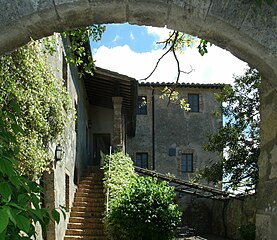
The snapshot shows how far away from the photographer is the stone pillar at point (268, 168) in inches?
87.7

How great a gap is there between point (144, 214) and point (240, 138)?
6382mm

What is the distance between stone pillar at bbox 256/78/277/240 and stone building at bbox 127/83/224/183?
18225 millimetres

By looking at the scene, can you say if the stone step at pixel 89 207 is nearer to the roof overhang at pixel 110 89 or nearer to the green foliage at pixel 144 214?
the green foliage at pixel 144 214

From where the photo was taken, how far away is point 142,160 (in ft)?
68.6

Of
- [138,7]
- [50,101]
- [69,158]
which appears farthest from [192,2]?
[69,158]

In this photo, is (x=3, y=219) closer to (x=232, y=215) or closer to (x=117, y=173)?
A: (x=117, y=173)

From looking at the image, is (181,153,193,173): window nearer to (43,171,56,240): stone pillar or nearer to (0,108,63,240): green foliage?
(43,171,56,240): stone pillar

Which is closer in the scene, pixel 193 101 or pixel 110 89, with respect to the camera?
pixel 110 89

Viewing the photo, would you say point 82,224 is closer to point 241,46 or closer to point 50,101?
point 50,101

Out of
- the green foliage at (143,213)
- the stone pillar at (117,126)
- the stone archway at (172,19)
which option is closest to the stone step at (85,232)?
the green foliage at (143,213)

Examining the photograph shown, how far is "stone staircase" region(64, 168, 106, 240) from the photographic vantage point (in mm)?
9961

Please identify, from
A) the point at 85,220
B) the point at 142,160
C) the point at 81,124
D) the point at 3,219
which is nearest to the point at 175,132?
the point at 142,160

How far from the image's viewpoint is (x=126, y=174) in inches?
454

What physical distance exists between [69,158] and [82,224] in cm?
164
